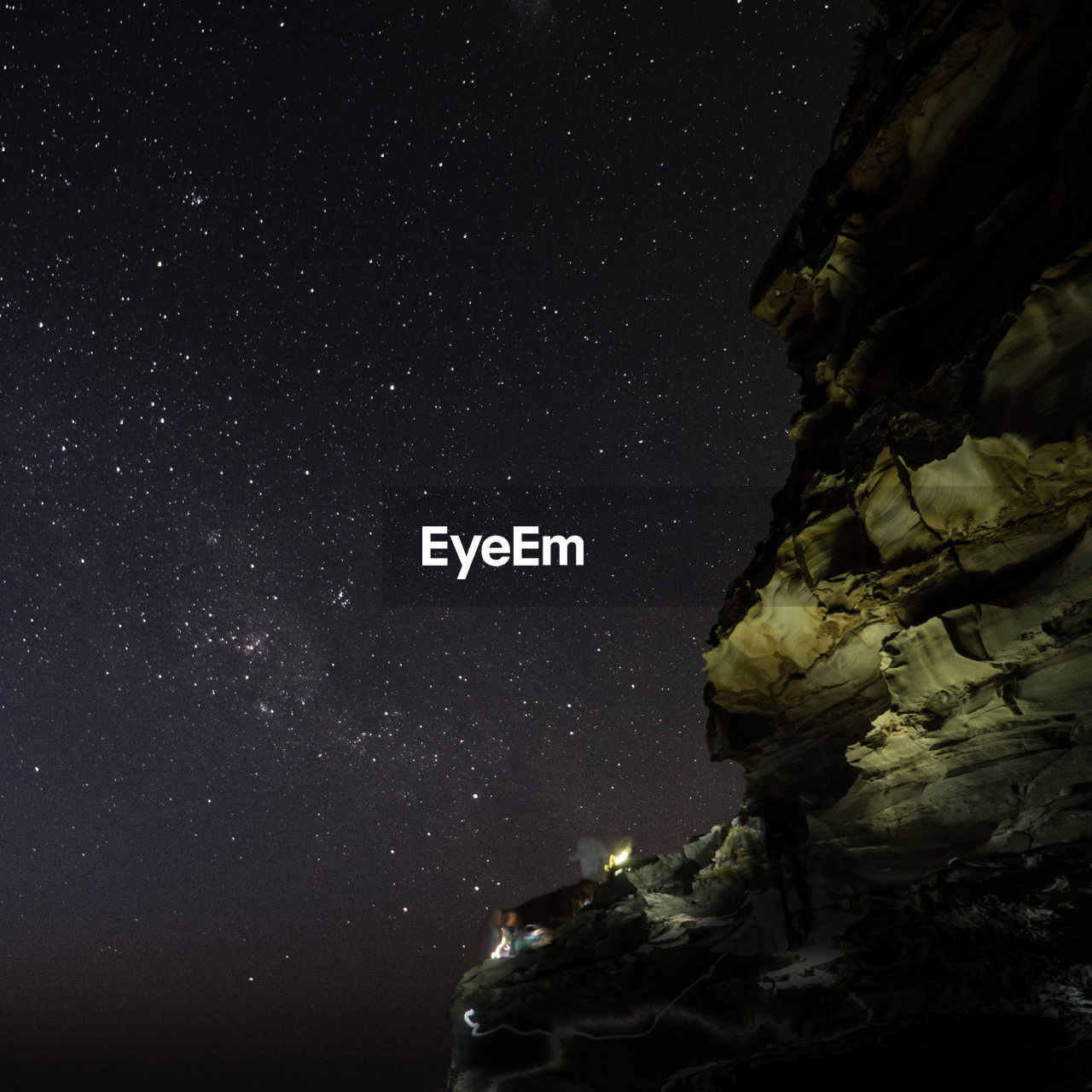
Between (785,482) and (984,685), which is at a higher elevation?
(785,482)

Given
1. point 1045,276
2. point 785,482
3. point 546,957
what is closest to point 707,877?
point 546,957

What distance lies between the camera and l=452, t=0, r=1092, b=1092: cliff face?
9.15 metres

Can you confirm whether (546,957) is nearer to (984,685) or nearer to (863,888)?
(863,888)

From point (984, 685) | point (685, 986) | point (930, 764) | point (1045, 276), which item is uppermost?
point (1045, 276)

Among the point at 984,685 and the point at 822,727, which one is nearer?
the point at 984,685

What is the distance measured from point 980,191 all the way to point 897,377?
3.65 meters

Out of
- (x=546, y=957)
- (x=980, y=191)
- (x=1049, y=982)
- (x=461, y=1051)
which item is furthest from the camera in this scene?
(x=546, y=957)

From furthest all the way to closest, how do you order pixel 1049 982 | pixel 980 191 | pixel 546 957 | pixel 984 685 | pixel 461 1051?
pixel 546 957, pixel 461 1051, pixel 980 191, pixel 984 685, pixel 1049 982

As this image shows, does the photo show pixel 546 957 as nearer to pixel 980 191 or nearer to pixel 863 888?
pixel 863 888

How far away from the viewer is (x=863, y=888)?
40.0ft

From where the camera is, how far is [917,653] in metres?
12.0

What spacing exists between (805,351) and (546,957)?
16.8 metres

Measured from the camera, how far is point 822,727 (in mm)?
17078

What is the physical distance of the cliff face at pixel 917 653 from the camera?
9.15 metres
